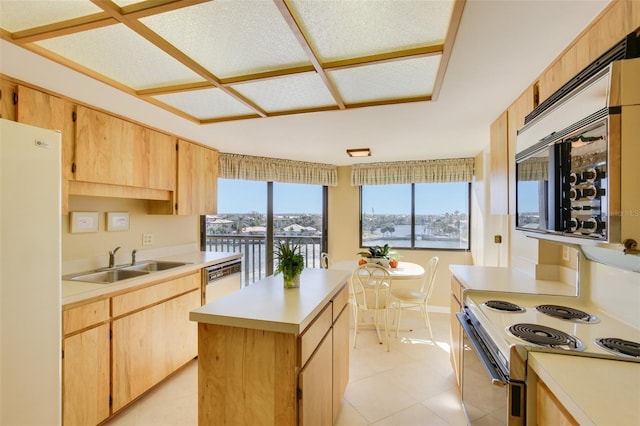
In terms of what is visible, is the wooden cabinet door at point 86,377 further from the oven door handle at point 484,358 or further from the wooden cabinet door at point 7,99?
the oven door handle at point 484,358

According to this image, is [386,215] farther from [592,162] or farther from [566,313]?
[592,162]

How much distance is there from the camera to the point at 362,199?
4.55 meters

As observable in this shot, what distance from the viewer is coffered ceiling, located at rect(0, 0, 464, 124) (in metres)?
1.12

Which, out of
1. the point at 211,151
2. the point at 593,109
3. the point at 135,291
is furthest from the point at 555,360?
the point at 211,151

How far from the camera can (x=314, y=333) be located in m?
1.44

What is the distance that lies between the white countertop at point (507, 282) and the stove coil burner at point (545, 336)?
58 cm

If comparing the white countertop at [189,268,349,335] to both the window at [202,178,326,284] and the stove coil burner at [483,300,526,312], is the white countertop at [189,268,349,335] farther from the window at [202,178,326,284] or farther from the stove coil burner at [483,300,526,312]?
the window at [202,178,326,284]

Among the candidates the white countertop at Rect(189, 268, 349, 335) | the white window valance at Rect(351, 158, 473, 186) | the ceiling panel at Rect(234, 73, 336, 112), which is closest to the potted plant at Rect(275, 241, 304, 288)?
the white countertop at Rect(189, 268, 349, 335)

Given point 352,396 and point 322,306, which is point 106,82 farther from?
point 352,396

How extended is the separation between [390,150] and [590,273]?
7.59ft

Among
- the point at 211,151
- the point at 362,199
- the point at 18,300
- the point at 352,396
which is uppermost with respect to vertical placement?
the point at 211,151

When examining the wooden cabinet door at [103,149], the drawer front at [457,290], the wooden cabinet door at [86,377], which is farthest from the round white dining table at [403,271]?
the wooden cabinet door at [103,149]

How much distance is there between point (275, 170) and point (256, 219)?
79 cm

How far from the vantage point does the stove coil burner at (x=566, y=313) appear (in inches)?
53.4
